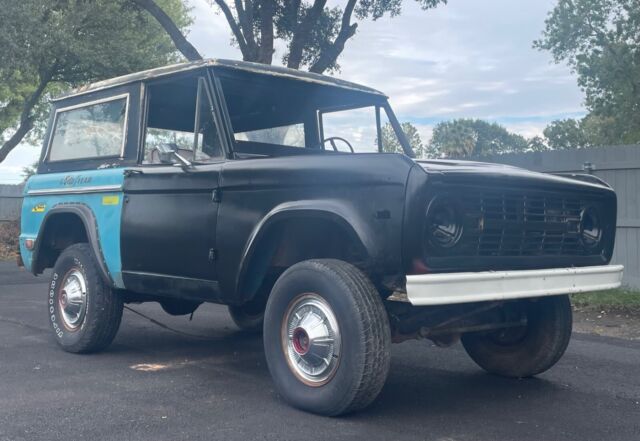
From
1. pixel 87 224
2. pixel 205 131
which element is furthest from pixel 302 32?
pixel 205 131

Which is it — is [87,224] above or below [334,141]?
below

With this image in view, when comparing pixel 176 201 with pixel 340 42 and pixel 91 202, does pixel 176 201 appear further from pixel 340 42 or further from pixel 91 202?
pixel 340 42

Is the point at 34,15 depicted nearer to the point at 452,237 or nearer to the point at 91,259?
the point at 91,259

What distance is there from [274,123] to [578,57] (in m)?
26.0

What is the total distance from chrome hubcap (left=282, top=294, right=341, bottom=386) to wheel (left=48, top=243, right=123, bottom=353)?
206 centimetres

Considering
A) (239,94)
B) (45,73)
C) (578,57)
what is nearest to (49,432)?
(239,94)

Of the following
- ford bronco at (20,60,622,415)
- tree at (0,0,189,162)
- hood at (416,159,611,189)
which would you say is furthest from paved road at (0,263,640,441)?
tree at (0,0,189,162)

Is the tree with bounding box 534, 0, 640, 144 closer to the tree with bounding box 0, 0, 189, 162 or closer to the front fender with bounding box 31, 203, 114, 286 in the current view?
the tree with bounding box 0, 0, 189, 162

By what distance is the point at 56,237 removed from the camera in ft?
21.6

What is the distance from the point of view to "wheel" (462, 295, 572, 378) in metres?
5.04

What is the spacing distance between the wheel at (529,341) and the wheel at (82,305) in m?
2.71

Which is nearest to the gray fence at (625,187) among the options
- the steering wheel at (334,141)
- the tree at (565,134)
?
the steering wheel at (334,141)

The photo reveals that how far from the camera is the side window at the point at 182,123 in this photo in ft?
17.1

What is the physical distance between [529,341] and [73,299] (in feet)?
11.5
